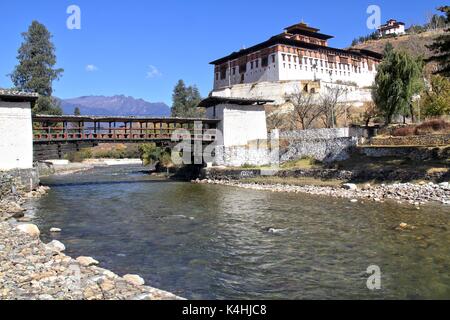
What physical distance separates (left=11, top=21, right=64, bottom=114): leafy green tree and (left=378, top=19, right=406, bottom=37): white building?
106739 mm

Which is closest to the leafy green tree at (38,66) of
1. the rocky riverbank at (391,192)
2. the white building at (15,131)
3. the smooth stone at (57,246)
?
the white building at (15,131)

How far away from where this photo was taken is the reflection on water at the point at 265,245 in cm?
1038

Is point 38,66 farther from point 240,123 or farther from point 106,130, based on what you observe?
point 240,123

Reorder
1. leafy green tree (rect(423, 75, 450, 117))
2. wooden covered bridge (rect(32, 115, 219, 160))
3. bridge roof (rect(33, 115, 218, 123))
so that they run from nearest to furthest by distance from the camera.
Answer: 1. bridge roof (rect(33, 115, 218, 123))
2. wooden covered bridge (rect(32, 115, 219, 160))
3. leafy green tree (rect(423, 75, 450, 117))

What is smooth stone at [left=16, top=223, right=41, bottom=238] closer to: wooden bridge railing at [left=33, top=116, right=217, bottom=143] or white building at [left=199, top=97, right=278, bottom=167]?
wooden bridge railing at [left=33, top=116, right=217, bottom=143]

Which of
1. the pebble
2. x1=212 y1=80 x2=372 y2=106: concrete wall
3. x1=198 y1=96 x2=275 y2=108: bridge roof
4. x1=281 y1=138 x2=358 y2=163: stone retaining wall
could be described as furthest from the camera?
x1=212 y1=80 x2=372 y2=106: concrete wall

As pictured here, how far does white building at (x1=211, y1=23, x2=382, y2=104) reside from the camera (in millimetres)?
65625

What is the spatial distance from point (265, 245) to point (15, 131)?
82.1ft

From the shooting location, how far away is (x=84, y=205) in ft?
82.1

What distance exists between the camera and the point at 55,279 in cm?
926

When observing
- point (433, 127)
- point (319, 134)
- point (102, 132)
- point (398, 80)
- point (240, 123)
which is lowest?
point (319, 134)

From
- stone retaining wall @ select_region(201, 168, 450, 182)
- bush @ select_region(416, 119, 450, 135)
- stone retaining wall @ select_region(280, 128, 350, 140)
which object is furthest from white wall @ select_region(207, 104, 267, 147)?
bush @ select_region(416, 119, 450, 135)

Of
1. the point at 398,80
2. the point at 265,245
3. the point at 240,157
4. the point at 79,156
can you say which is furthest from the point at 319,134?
the point at 79,156
